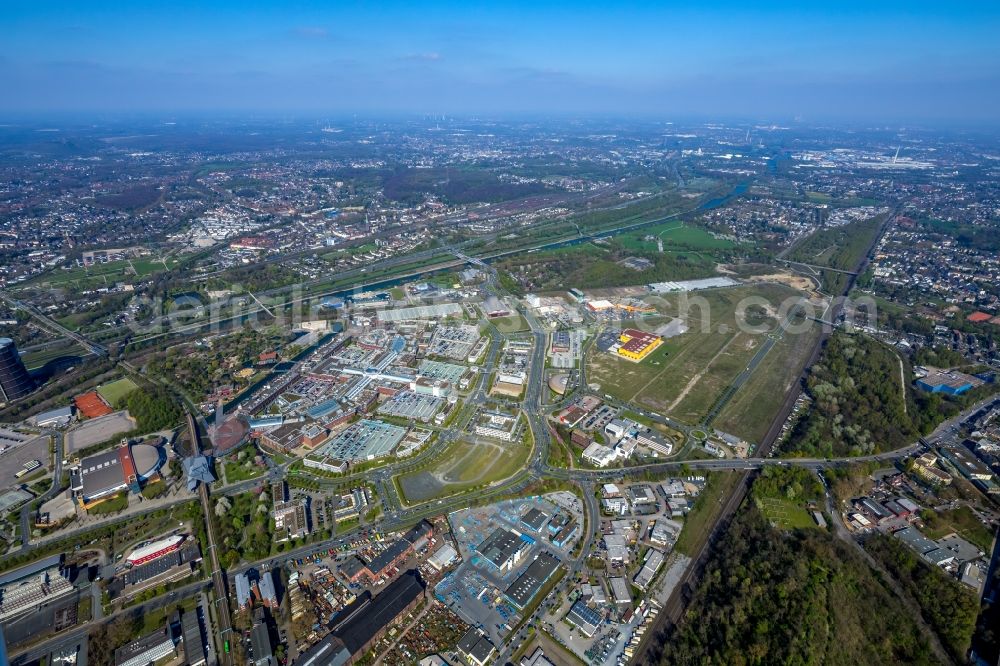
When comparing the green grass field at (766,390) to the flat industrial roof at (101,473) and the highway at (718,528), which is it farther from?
the flat industrial roof at (101,473)

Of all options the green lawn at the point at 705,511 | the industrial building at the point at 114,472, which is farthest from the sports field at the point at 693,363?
the industrial building at the point at 114,472

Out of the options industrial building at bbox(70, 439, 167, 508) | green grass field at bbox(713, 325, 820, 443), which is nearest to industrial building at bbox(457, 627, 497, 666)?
industrial building at bbox(70, 439, 167, 508)

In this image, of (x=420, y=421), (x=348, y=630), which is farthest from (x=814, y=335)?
(x=348, y=630)

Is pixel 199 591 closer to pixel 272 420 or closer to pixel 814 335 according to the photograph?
pixel 272 420

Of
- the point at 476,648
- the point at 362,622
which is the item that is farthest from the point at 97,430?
the point at 476,648

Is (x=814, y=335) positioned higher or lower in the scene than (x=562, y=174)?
lower

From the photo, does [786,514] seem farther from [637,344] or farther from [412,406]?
[412,406]

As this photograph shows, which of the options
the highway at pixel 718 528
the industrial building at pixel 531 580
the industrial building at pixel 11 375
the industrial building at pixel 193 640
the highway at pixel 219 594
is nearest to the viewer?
the industrial building at pixel 193 640
